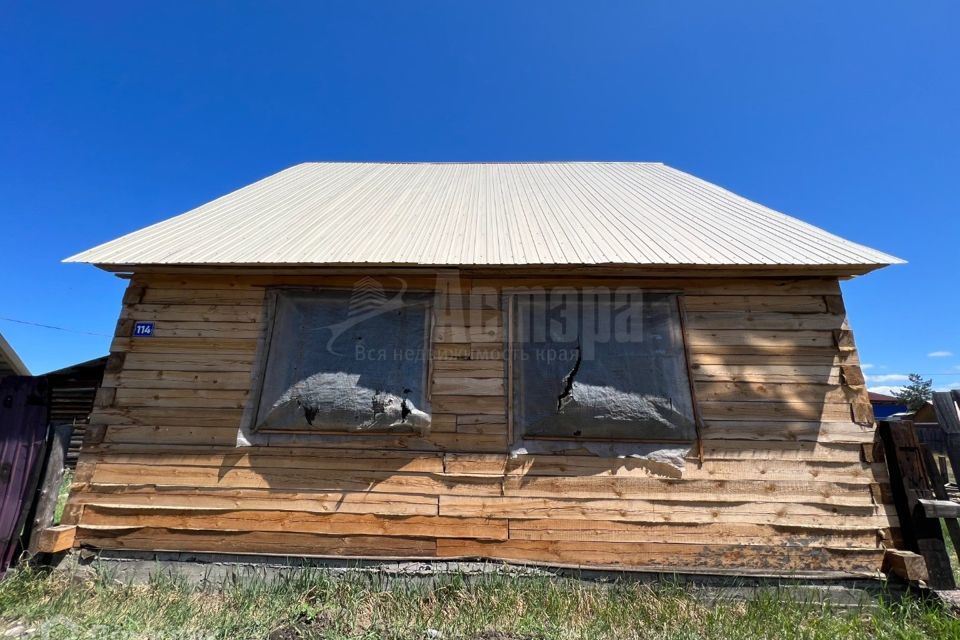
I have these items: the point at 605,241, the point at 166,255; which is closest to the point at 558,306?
the point at 605,241

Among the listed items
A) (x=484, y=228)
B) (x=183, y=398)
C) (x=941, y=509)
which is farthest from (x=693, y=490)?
(x=183, y=398)

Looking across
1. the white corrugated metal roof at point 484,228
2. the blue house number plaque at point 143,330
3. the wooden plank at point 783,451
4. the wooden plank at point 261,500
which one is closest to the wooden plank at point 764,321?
the white corrugated metal roof at point 484,228

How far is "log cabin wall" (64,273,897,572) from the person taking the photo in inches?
150

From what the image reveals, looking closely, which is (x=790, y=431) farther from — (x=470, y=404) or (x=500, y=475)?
(x=470, y=404)

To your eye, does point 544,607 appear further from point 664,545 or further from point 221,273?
point 221,273

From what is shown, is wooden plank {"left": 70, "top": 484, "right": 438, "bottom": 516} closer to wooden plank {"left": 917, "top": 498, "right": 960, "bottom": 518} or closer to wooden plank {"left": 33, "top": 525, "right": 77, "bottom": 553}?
wooden plank {"left": 33, "top": 525, "right": 77, "bottom": 553}

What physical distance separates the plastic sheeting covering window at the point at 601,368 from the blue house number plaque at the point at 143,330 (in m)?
4.05

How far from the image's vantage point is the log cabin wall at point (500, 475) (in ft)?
12.5

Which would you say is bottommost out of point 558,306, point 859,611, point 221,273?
point 859,611

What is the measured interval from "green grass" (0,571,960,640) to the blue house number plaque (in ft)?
7.78

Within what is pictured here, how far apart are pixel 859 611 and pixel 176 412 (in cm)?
685

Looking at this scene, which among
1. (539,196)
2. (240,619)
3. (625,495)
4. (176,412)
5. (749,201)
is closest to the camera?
(240,619)

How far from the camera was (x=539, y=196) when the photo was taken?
7258 mm

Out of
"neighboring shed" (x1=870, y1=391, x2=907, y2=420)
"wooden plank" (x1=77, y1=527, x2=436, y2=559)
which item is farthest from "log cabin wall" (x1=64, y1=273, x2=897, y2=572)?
"neighboring shed" (x1=870, y1=391, x2=907, y2=420)
